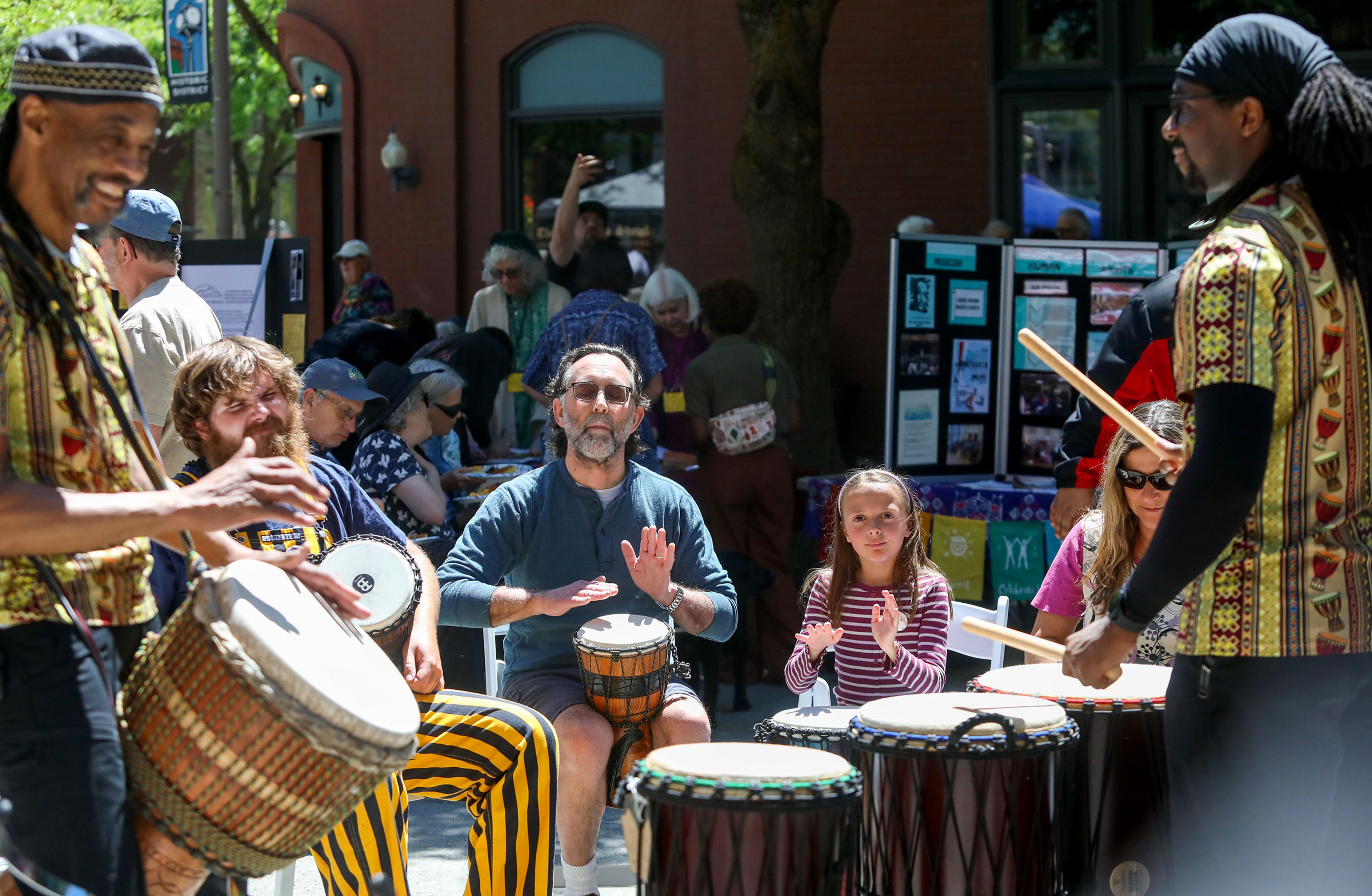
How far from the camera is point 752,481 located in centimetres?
707

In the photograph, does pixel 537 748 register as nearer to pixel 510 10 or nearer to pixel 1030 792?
pixel 1030 792

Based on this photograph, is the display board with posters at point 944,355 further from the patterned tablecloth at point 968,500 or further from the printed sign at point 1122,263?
the printed sign at point 1122,263

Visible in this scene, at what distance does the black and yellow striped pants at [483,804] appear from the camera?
11.5 feet

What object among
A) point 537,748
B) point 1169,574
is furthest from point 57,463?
point 1169,574

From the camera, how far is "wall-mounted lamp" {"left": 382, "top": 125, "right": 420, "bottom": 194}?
1248cm

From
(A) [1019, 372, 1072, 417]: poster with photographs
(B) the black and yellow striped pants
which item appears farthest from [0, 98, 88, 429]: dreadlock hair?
(A) [1019, 372, 1072, 417]: poster with photographs

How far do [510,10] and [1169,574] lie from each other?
10.8 metres

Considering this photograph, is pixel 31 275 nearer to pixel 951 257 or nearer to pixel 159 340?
pixel 159 340

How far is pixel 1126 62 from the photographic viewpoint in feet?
31.1

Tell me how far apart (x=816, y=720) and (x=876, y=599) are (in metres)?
0.75

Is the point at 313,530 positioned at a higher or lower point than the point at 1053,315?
lower

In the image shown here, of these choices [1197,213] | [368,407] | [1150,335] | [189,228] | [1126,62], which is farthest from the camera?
[189,228]

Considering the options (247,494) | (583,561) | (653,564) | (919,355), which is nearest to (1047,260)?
(919,355)

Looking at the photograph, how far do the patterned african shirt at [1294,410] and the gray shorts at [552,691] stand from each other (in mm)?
1885
